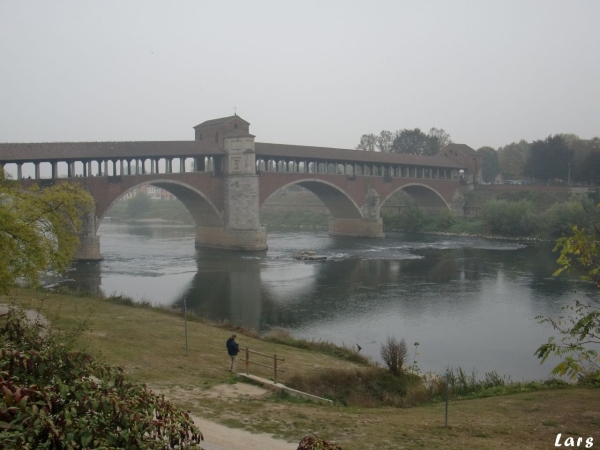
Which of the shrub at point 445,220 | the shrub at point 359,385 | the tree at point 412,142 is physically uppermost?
the tree at point 412,142

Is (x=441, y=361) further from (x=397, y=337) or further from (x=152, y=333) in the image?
(x=152, y=333)

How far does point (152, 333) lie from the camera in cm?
1405

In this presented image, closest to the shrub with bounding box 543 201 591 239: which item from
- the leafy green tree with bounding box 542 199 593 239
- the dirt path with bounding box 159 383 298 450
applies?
the leafy green tree with bounding box 542 199 593 239

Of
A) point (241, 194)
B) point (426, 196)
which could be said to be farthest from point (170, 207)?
point (241, 194)

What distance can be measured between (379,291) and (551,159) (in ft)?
141

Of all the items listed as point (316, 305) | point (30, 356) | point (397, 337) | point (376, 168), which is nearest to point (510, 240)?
point (376, 168)

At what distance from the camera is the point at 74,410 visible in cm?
351

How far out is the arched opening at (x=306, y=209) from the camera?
51375mm

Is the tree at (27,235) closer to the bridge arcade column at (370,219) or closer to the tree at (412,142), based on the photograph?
the bridge arcade column at (370,219)

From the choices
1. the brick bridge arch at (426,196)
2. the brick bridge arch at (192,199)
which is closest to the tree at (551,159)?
the brick bridge arch at (426,196)

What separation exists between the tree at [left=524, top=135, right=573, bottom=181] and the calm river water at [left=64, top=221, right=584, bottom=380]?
71.4 ft

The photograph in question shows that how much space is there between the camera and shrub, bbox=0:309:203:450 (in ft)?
10.7

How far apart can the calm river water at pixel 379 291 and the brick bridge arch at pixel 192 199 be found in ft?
9.56

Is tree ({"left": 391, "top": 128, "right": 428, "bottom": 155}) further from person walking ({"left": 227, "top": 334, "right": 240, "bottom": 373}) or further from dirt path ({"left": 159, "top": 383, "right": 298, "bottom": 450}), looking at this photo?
dirt path ({"left": 159, "top": 383, "right": 298, "bottom": 450})
